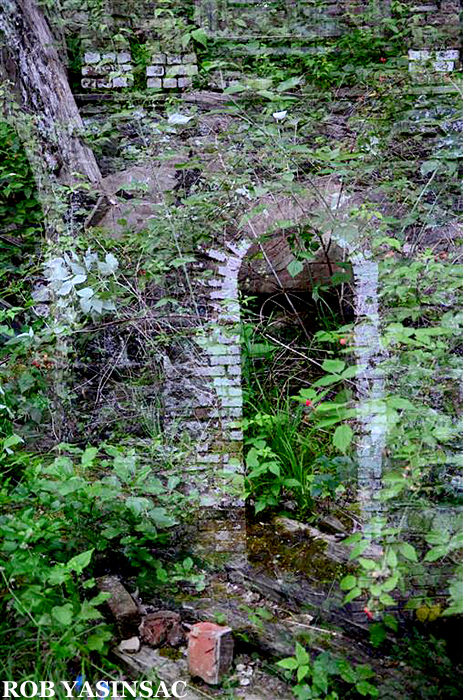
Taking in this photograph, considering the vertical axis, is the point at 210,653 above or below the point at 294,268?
below

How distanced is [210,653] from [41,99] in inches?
139

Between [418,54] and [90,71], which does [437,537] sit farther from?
[90,71]

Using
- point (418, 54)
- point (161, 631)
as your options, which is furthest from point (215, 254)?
point (161, 631)

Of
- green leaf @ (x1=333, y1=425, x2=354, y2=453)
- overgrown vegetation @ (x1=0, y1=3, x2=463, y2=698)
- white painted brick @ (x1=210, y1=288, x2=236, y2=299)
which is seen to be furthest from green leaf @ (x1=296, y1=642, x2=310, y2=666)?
white painted brick @ (x1=210, y1=288, x2=236, y2=299)

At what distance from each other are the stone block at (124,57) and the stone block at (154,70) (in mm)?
154

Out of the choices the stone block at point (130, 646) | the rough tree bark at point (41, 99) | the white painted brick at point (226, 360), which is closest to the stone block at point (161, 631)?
the stone block at point (130, 646)

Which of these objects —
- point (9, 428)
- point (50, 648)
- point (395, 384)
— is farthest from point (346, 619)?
point (9, 428)

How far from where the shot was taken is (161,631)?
8.24ft

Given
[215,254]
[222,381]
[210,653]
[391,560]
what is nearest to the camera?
[391,560]

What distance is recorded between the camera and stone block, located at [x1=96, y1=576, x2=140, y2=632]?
251 centimetres

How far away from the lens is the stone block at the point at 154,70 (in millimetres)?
4355

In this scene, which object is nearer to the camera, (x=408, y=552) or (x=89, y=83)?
(x=408, y=552)

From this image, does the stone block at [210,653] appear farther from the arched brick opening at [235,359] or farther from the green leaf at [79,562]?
the arched brick opening at [235,359]

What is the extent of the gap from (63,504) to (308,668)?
1.10 m
